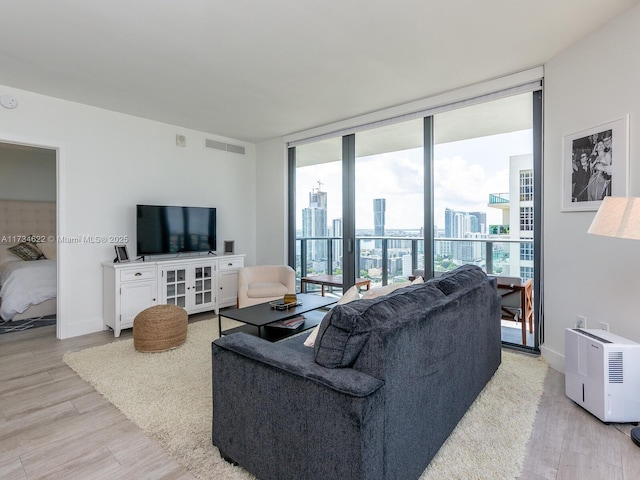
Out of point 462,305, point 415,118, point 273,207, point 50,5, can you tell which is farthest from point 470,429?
point 273,207

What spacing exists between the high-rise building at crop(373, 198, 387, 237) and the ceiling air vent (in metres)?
2.39

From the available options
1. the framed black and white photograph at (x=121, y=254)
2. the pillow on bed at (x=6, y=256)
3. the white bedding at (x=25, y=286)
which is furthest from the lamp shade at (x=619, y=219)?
the pillow on bed at (x=6, y=256)

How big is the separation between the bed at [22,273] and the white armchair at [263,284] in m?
2.59

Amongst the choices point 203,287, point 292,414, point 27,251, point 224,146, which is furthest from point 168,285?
point 292,414

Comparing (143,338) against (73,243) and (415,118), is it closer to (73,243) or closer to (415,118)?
(73,243)

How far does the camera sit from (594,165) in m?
2.51

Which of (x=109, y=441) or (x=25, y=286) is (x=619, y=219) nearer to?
(x=109, y=441)

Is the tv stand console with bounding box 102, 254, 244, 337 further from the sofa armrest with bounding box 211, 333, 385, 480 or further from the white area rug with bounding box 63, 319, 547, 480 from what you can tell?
the sofa armrest with bounding box 211, 333, 385, 480

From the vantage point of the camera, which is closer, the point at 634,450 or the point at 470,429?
the point at 634,450

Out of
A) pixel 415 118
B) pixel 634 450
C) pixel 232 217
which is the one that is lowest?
pixel 634 450

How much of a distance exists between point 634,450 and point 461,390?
894 millimetres

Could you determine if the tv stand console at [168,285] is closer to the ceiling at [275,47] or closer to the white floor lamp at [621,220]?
the ceiling at [275,47]

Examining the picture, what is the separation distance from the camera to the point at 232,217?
525cm

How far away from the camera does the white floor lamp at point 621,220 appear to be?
5.79ft
